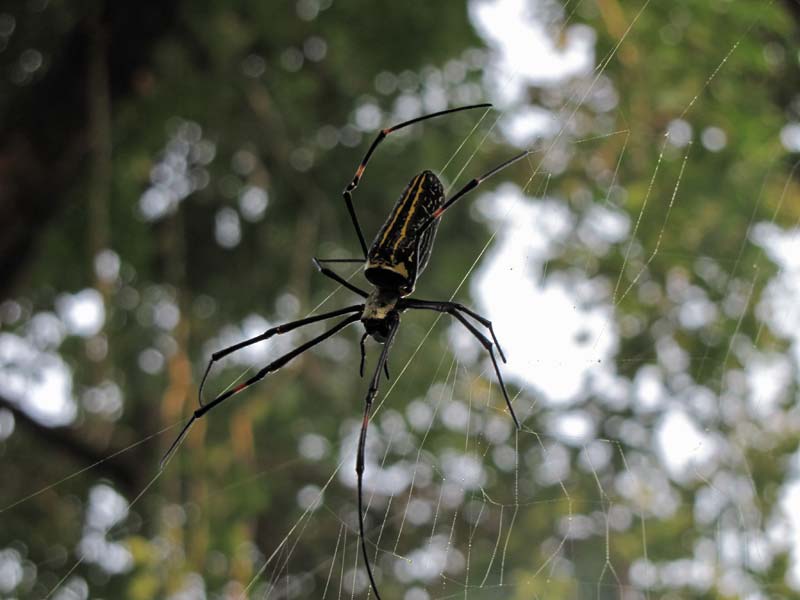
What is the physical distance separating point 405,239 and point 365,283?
2089 millimetres

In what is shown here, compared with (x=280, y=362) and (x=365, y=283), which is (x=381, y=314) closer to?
(x=280, y=362)

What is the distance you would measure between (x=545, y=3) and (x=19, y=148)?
2266 millimetres

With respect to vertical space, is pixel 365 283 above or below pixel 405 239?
above

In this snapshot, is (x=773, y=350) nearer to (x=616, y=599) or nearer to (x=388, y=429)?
(x=616, y=599)

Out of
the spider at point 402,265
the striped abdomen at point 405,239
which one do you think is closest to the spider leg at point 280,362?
the spider at point 402,265

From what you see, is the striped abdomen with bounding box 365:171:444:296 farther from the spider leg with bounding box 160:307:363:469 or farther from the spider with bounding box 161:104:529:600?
the spider leg with bounding box 160:307:363:469

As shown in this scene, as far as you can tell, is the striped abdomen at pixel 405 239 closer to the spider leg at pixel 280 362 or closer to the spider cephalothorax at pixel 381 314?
the spider cephalothorax at pixel 381 314

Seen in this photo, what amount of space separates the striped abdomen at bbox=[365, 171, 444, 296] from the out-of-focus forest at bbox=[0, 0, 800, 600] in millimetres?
739

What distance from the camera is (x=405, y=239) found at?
168cm

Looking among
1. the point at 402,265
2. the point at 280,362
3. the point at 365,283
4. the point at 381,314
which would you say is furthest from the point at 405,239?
the point at 365,283

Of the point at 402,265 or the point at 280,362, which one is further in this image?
the point at 280,362

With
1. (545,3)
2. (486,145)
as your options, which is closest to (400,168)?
(486,145)

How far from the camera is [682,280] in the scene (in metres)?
3.50

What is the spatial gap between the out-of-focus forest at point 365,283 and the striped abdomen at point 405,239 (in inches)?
29.1
